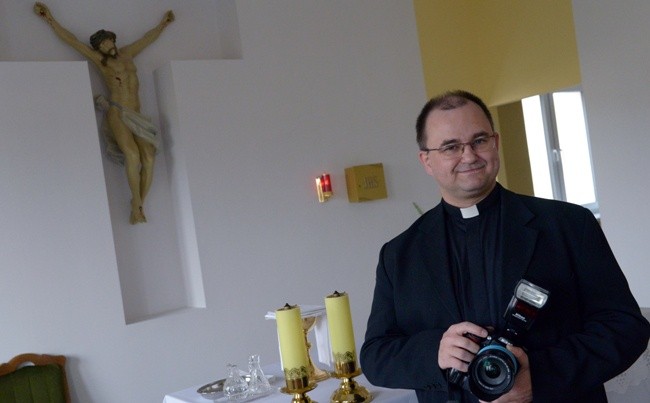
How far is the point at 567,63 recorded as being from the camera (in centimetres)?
727

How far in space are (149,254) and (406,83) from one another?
7.30 feet

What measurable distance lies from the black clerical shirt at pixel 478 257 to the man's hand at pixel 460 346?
0.47ft

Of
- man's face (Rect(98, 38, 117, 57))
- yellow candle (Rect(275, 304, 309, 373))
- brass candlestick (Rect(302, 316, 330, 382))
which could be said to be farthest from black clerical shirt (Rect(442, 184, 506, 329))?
man's face (Rect(98, 38, 117, 57))

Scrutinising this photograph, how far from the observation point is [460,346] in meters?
1.61

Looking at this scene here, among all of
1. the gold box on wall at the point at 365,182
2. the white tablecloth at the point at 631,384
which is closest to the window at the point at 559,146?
the gold box on wall at the point at 365,182

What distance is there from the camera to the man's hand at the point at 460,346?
1602mm

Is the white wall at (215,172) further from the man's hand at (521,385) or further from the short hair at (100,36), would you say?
the man's hand at (521,385)

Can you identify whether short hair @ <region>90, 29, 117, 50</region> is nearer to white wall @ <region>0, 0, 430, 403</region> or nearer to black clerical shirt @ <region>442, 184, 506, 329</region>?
white wall @ <region>0, 0, 430, 403</region>

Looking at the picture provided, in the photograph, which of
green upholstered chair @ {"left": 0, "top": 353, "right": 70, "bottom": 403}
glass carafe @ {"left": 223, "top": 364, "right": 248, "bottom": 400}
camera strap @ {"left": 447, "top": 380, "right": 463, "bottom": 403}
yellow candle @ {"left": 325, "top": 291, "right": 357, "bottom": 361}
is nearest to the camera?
camera strap @ {"left": 447, "top": 380, "right": 463, "bottom": 403}

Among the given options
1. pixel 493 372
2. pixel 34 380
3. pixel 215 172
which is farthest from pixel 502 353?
pixel 215 172

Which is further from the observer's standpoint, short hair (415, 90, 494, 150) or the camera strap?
short hair (415, 90, 494, 150)

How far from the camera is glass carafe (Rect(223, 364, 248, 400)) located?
9.76 ft

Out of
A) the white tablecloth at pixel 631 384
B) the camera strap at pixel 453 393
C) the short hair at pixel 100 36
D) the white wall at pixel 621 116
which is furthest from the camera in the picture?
the white wall at pixel 621 116

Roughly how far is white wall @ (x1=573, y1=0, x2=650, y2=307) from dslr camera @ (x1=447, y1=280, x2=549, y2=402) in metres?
4.37
